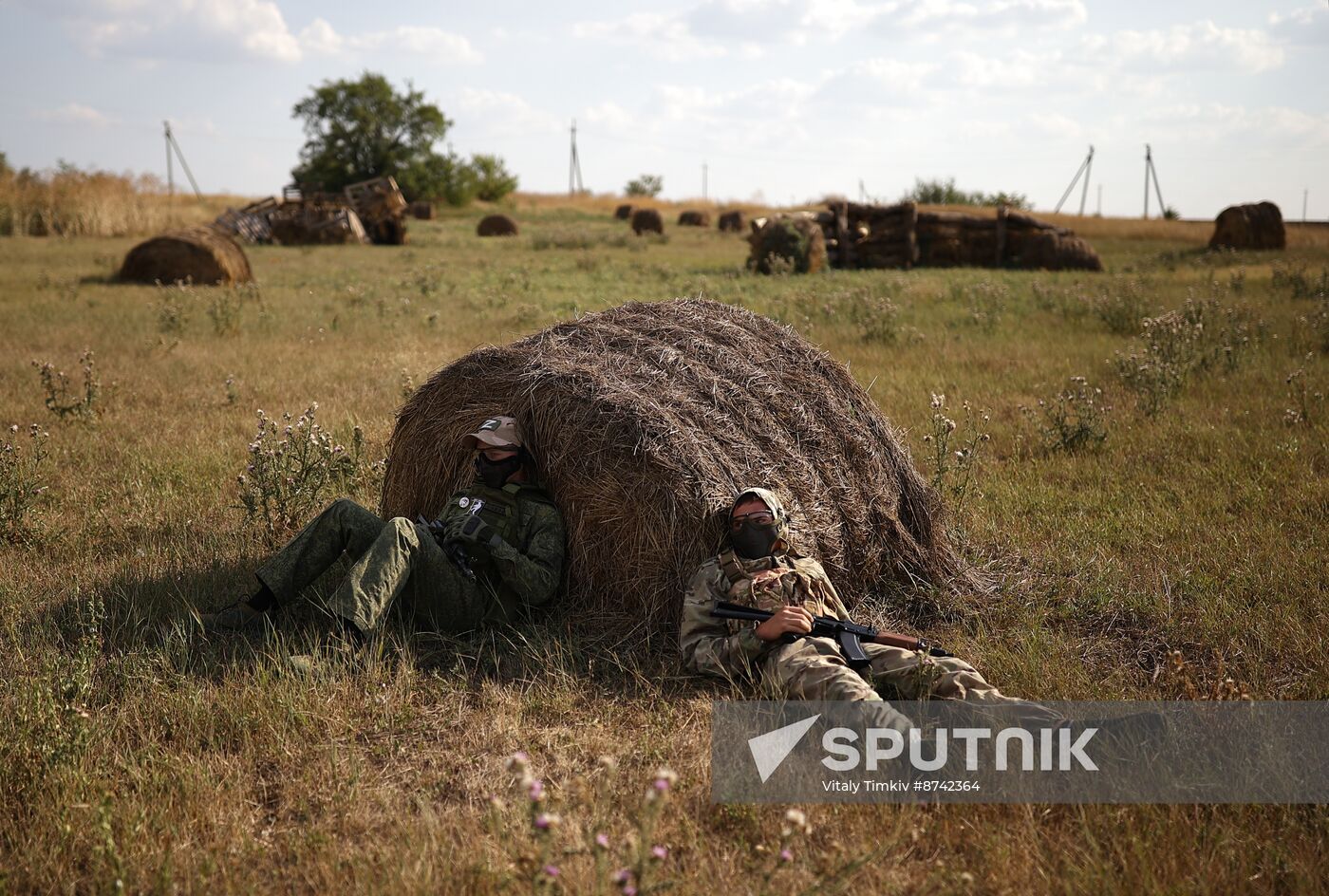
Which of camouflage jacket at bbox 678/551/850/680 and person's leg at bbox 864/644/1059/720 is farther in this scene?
camouflage jacket at bbox 678/551/850/680

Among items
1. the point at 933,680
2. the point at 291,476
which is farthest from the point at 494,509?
the point at 291,476

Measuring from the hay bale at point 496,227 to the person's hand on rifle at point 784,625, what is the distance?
32065mm

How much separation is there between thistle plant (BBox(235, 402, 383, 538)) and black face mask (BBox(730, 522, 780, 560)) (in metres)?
3.15

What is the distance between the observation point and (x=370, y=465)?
7.18 metres

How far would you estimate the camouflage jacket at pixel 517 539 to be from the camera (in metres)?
4.90

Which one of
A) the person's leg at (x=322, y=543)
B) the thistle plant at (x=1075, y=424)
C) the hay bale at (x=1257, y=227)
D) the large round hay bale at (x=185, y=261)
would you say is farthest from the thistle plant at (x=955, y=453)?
the hay bale at (x=1257, y=227)

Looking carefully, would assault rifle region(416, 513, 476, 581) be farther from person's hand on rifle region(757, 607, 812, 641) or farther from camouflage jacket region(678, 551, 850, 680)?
person's hand on rifle region(757, 607, 812, 641)

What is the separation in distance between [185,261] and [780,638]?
658 inches

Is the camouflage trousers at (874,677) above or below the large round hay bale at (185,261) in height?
below

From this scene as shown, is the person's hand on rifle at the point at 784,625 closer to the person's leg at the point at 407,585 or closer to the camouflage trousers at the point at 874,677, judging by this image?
the camouflage trousers at the point at 874,677

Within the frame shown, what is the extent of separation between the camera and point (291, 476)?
6.98 m

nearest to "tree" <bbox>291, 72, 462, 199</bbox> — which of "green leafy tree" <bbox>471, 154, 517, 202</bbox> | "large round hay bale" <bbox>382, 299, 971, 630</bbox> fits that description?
"green leafy tree" <bbox>471, 154, 517, 202</bbox>

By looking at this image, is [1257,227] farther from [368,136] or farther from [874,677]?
[368,136]

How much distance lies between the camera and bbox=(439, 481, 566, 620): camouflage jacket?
490cm
